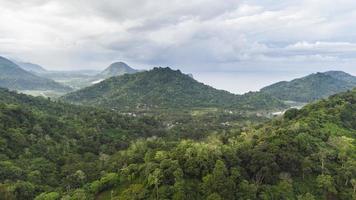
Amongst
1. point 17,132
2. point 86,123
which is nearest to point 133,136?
point 86,123

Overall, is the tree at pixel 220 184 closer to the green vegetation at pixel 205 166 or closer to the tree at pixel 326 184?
the green vegetation at pixel 205 166

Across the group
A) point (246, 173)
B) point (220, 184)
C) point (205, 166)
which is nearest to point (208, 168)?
point (205, 166)

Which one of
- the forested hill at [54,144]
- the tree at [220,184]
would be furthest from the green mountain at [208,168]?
the forested hill at [54,144]

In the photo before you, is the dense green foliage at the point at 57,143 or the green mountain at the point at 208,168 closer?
the green mountain at the point at 208,168

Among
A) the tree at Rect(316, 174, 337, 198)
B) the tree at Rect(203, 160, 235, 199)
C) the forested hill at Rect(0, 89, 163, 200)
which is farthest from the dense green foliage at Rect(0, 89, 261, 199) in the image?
the tree at Rect(316, 174, 337, 198)

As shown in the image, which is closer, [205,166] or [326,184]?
[205,166]

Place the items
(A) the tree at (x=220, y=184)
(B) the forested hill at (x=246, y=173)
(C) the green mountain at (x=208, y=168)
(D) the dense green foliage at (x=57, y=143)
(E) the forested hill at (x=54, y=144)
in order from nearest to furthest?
(A) the tree at (x=220, y=184) → (B) the forested hill at (x=246, y=173) → (C) the green mountain at (x=208, y=168) → (D) the dense green foliage at (x=57, y=143) → (E) the forested hill at (x=54, y=144)

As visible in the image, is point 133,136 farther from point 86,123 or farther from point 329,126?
point 329,126

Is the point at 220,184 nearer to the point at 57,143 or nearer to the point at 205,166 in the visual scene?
the point at 205,166
